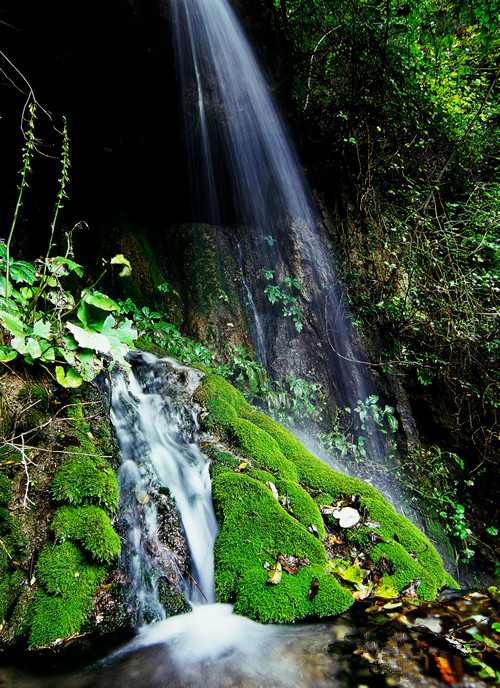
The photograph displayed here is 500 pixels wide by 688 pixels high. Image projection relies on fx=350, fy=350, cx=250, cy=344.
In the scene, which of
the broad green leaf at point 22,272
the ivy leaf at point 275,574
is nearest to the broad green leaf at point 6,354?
the broad green leaf at point 22,272

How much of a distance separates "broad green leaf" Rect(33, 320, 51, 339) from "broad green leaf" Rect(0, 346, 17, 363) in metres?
0.21

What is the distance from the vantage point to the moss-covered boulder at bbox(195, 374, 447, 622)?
2.11m

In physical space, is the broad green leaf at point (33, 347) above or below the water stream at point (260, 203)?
below

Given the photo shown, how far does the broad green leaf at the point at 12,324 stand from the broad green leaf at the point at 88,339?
277mm

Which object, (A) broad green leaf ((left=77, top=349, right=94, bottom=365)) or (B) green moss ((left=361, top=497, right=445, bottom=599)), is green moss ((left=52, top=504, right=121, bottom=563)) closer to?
(A) broad green leaf ((left=77, top=349, right=94, bottom=365))

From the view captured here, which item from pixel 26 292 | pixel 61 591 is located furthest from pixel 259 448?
pixel 26 292

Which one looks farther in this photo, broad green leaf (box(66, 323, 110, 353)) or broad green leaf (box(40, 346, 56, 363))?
broad green leaf (box(40, 346, 56, 363))

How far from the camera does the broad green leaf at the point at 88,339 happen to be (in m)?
2.23

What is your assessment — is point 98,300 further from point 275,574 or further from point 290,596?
point 290,596

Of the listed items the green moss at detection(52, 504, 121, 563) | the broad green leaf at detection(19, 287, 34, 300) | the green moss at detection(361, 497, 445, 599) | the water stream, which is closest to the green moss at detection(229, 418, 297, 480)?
the green moss at detection(361, 497, 445, 599)

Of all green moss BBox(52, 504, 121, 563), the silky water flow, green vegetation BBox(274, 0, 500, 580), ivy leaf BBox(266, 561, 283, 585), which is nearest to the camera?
the silky water flow

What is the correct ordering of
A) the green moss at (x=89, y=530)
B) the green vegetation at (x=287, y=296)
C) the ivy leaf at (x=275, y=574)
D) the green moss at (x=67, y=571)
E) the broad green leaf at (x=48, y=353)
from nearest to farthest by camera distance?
the green moss at (x=67, y=571), the green moss at (x=89, y=530), the ivy leaf at (x=275, y=574), the broad green leaf at (x=48, y=353), the green vegetation at (x=287, y=296)

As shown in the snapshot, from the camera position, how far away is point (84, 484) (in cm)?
219

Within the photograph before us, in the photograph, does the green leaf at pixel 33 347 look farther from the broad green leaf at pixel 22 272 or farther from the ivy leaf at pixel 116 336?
the broad green leaf at pixel 22 272
